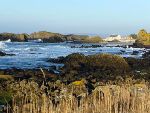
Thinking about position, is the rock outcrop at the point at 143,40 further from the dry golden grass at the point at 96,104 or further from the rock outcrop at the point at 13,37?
the dry golden grass at the point at 96,104

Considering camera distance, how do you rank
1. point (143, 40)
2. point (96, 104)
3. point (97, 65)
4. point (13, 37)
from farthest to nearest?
point (13, 37) → point (143, 40) → point (97, 65) → point (96, 104)

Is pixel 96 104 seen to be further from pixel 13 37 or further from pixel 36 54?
pixel 13 37

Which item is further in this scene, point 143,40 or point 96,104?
point 143,40

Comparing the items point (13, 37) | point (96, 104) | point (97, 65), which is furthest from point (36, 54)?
point (13, 37)

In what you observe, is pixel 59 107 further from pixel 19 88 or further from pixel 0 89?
pixel 0 89

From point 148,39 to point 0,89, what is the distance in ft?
205

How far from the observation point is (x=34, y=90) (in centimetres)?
1319

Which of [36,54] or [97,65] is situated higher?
[97,65]

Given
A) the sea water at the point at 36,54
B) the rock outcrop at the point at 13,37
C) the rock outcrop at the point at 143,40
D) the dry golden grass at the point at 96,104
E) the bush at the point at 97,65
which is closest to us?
the dry golden grass at the point at 96,104

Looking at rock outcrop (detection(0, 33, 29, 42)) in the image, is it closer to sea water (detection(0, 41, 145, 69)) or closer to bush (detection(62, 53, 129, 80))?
sea water (detection(0, 41, 145, 69))

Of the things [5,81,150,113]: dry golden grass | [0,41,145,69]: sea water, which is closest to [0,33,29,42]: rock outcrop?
[0,41,145,69]: sea water

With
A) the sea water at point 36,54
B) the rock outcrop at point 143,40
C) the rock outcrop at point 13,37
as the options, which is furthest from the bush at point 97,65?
the rock outcrop at point 13,37

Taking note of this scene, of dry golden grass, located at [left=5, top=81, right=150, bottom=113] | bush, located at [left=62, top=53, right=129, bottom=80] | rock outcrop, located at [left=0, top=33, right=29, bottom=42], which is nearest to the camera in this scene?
dry golden grass, located at [left=5, top=81, right=150, bottom=113]

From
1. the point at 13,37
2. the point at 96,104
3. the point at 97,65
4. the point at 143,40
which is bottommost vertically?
the point at 13,37
